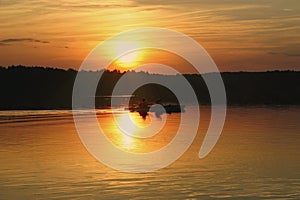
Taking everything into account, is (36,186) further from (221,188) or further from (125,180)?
(221,188)

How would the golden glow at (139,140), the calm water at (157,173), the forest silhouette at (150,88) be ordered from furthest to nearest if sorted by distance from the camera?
the forest silhouette at (150,88)
the golden glow at (139,140)
the calm water at (157,173)

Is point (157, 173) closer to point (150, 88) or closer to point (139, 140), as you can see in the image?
point (139, 140)

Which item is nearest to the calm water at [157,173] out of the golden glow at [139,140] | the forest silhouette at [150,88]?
the golden glow at [139,140]

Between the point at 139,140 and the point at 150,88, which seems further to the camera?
the point at 150,88

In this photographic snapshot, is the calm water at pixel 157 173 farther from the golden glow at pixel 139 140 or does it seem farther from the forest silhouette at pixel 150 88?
the forest silhouette at pixel 150 88

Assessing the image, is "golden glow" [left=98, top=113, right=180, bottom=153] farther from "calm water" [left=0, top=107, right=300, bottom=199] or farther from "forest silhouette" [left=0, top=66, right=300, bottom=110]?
"forest silhouette" [left=0, top=66, right=300, bottom=110]

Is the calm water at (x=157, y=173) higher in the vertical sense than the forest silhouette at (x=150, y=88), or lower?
lower

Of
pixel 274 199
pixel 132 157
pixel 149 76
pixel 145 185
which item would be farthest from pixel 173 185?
pixel 149 76

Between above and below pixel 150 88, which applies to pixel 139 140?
below

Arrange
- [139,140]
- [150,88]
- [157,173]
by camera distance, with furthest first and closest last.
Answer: [150,88]
[139,140]
[157,173]

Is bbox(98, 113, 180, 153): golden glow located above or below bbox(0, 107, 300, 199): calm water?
above

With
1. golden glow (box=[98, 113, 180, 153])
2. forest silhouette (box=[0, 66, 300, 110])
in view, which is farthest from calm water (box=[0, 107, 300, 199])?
forest silhouette (box=[0, 66, 300, 110])

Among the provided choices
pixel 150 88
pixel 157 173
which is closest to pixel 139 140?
pixel 157 173

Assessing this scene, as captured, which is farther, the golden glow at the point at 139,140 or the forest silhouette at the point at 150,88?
the forest silhouette at the point at 150,88
